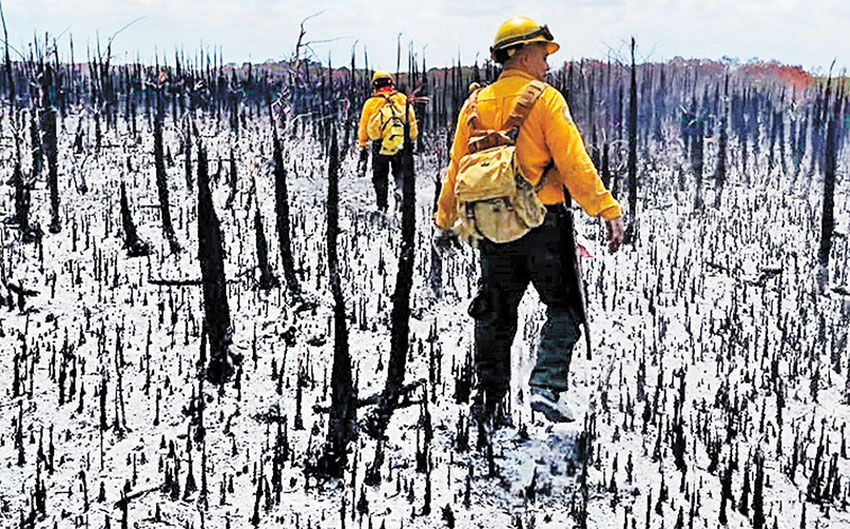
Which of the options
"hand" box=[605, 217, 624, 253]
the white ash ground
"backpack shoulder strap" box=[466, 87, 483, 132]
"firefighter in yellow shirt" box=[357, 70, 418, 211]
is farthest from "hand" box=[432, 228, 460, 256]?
"firefighter in yellow shirt" box=[357, 70, 418, 211]

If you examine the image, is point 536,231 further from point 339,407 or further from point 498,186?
point 339,407

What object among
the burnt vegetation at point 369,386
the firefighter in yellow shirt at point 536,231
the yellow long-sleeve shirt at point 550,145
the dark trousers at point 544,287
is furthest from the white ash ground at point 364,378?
the yellow long-sleeve shirt at point 550,145

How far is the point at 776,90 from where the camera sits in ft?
158

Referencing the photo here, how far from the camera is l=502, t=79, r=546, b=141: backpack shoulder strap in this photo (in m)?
3.07

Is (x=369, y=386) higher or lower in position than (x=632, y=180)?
lower

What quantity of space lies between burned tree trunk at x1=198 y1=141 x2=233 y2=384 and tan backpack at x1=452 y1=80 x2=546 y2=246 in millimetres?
1970

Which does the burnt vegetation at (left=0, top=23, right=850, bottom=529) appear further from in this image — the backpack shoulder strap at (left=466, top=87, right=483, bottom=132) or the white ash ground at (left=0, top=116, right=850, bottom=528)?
the backpack shoulder strap at (left=466, top=87, right=483, bottom=132)

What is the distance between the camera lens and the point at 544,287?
3.29m

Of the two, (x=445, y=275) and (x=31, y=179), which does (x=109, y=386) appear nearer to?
(x=445, y=275)

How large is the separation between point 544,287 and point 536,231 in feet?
0.83

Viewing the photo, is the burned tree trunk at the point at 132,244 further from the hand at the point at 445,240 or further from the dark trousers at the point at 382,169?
the hand at the point at 445,240

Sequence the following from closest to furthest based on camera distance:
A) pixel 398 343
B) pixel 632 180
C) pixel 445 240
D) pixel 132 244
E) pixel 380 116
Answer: pixel 445 240 → pixel 398 343 → pixel 132 244 → pixel 380 116 → pixel 632 180

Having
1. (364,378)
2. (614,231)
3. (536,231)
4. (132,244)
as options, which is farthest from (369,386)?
(132,244)

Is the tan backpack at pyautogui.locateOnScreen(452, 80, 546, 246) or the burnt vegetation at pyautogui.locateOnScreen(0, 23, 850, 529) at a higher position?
the tan backpack at pyautogui.locateOnScreen(452, 80, 546, 246)
